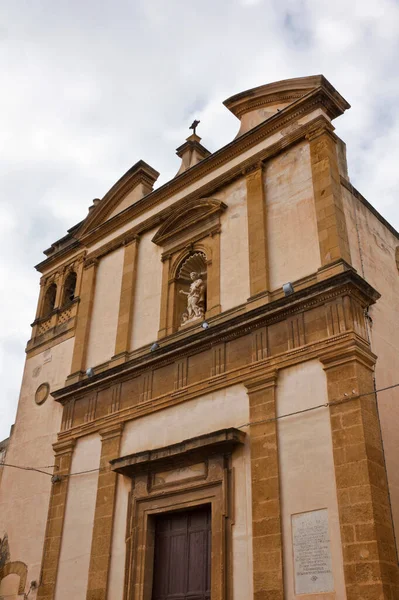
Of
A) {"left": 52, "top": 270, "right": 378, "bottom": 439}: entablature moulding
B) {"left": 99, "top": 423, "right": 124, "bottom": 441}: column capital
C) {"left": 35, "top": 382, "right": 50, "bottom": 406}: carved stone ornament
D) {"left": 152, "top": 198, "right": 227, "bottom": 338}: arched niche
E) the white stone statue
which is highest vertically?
{"left": 152, "top": 198, "right": 227, "bottom": 338}: arched niche

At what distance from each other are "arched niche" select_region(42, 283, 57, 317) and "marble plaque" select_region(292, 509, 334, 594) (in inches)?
384

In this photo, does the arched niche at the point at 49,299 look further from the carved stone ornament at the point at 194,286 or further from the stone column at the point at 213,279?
the stone column at the point at 213,279

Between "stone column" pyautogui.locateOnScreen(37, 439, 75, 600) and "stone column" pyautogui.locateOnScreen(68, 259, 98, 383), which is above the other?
"stone column" pyautogui.locateOnScreen(68, 259, 98, 383)

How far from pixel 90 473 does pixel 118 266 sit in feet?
15.7

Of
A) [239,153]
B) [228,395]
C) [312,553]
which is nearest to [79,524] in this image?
[228,395]

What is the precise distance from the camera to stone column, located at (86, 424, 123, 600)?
36.6 ft

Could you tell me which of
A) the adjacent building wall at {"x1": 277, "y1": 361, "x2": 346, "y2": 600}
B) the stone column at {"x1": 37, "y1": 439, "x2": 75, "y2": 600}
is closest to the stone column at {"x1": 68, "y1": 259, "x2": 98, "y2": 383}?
the stone column at {"x1": 37, "y1": 439, "x2": 75, "y2": 600}

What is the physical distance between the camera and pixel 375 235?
41.2ft

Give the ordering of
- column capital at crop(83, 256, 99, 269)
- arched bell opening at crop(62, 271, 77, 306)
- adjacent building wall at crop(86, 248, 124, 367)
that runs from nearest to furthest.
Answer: adjacent building wall at crop(86, 248, 124, 367) < column capital at crop(83, 256, 99, 269) < arched bell opening at crop(62, 271, 77, 306)

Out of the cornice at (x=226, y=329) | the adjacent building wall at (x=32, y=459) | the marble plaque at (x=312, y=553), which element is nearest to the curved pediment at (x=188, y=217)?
the cornice at (x=226, y=329)

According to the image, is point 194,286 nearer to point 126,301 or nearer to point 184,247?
point 184,247

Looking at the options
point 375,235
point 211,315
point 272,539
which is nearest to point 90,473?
point 211,315

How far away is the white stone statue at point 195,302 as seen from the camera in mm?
12675

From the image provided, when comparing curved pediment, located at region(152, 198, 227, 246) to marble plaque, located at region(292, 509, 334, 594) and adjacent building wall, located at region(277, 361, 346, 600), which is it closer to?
adjacent building wall, located at region(277, 361, 346, 600)
